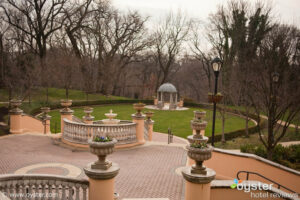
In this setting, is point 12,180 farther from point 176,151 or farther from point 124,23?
point 124,23

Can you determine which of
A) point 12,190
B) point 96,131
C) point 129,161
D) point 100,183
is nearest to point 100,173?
point 100,183

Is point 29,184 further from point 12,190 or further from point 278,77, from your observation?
point 278,77

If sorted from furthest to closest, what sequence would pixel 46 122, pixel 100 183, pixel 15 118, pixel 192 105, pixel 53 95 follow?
pixel 192 105, pixel 53 95, pixel 46 122, pixel 15 118, pixel 100 183

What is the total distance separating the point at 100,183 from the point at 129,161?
5965mm

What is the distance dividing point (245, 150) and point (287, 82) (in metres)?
4.08

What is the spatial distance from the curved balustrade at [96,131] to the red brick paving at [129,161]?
690 mm

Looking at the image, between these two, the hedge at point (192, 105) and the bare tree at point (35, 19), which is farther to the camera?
the bare tree at point (35, 19)

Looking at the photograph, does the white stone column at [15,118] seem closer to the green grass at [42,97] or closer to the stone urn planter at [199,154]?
the green grass at [42,97]

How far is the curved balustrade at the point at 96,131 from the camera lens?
12859 millimetres

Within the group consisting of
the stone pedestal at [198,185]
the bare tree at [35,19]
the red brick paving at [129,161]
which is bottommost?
the red brick paving at [129,161]

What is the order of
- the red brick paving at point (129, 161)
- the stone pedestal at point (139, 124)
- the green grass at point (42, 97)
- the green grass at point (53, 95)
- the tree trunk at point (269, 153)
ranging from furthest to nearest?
the green grass at point (53, 95) → the green grass at point (42, 97) → the stone pedestal at point (139, 124) → the tree trunk at point (269, 153) → the red brick paving at point (129, 161)

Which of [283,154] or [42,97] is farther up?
[42,97]

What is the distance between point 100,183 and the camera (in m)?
5.57

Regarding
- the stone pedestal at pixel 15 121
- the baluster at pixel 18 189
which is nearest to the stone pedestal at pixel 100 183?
the baluster at pixel 18 189
